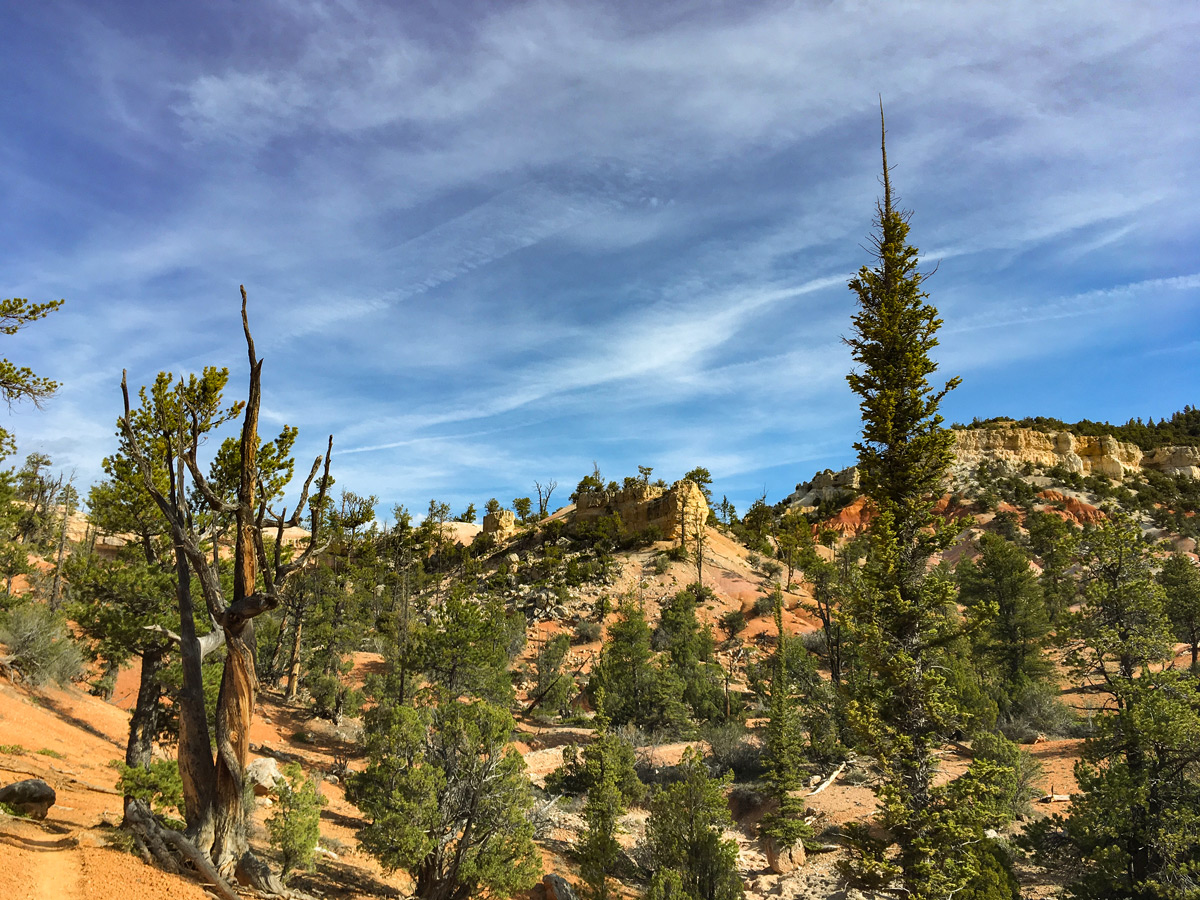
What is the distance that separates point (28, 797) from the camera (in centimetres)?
1056

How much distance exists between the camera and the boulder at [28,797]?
10438 millimetres

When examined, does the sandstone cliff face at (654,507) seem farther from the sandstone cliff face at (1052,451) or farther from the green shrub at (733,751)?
the sandstone cliff face at (1052,451)

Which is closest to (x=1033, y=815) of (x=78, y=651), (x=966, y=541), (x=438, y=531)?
(x=78, y=651)

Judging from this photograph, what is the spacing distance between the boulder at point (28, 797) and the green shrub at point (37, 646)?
1501 centimetres

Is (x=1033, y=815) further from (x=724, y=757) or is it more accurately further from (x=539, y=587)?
(x=539, y=587)

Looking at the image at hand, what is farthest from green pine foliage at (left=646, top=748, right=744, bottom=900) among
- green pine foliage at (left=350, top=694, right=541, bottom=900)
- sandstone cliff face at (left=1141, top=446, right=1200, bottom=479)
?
sandstone cliff face at (left=1141, top=446, right=1200, bottom=479)

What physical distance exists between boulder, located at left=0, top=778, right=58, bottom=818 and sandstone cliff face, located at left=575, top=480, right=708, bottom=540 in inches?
2203

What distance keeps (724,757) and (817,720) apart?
394cm

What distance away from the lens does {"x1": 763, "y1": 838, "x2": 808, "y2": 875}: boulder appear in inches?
719

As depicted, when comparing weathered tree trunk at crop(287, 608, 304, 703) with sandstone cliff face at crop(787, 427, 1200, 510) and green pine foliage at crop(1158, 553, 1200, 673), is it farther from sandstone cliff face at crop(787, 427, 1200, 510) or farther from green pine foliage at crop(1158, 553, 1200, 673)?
sandstone cliff face at crop(787, 427, 1200, 510)

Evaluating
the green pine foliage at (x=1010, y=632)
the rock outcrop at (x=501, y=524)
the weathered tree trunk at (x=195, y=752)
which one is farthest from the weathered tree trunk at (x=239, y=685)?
the rock outcrop at (x=501, y=524)

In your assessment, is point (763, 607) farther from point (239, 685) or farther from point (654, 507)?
point (239, 685)

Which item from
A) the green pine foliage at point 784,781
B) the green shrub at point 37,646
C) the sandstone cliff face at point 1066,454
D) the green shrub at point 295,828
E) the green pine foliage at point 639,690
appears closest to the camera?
the green shrub at point 295,828

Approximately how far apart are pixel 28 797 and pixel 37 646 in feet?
55.9
